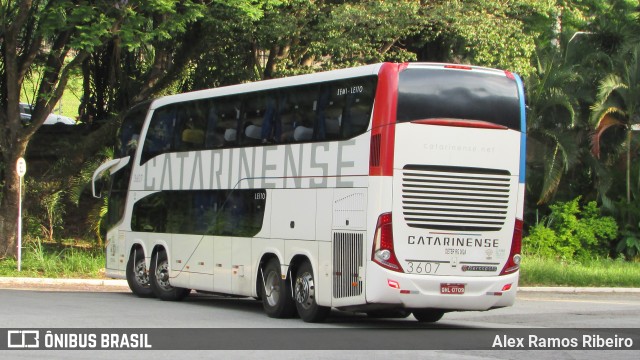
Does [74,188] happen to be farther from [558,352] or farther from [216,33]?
[558,352]

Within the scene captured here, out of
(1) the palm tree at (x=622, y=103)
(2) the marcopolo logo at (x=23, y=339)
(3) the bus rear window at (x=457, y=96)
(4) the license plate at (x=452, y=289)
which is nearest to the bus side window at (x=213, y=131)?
(3) the bus rear window at (x=457, y=96)

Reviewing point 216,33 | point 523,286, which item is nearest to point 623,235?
point 523,286

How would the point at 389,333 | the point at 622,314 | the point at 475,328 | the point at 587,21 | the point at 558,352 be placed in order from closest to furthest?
the point at 558,352, the point at 389,333, the point at 475,328, the point at 622,314, the point at 587,21

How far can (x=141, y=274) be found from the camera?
22.4m

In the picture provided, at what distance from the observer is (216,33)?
102 feet

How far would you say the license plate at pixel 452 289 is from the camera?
1532 cm

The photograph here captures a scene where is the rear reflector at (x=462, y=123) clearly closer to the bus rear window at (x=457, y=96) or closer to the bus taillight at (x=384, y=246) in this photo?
the bus rear window at (x=457, y=96)

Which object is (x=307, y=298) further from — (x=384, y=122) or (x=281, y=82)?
(x=281, y=82)

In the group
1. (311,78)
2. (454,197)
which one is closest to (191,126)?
(311,78)

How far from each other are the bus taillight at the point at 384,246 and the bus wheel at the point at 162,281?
724cm

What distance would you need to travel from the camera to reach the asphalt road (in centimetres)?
1216

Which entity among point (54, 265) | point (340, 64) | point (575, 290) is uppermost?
point (340, 64)

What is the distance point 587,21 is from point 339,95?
28.3 meters

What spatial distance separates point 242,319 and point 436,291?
3464mm
